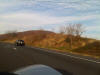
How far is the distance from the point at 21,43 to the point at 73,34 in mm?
20167

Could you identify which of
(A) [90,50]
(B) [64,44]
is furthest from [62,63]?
(B) [64,44]

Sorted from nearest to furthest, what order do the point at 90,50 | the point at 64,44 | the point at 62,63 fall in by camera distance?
1. the point at 62,63
2. the point at 90,50
3. the point at 64,44

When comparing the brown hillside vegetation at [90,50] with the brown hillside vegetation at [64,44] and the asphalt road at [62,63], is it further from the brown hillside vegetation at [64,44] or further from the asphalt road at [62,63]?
the asphalt road at [62,63]

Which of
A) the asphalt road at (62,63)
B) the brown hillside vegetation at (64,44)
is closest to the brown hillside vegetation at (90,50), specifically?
the brown hillside vegetation at (64,44)

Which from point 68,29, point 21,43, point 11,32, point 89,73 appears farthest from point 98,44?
point 11,32

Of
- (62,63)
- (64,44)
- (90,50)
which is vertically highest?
(62,63)

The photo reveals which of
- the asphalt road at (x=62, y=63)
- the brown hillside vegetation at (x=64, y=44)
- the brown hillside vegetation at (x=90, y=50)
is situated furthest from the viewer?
the brown hillside vegetation at (x=64, y=44)

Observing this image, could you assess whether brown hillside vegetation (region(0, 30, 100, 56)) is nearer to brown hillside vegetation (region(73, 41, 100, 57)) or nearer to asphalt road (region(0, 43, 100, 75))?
brown hillside vegetation (region(73, 41, 100, 57))

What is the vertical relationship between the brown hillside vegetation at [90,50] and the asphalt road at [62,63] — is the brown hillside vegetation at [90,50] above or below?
below

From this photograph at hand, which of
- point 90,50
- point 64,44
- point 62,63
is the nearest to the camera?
point 62,63

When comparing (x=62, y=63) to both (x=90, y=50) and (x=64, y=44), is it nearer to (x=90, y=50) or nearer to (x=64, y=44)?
(x=90, y=50)

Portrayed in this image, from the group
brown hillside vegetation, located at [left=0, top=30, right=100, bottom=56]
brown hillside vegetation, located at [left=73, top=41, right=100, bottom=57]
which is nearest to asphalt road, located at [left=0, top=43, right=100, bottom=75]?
brown hillside vegetation, located at [left=0, top=30, right=100, bottom=56]

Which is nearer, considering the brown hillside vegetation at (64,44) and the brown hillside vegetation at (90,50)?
the brown hillside vegetation at (90,50)

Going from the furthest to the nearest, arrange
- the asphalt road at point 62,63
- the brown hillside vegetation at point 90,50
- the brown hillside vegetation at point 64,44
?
1. the brown hillside vegetation at point 64,44
2. the brown hillside vegetation at point 90,50
3. the asphalt road at point 62,63
